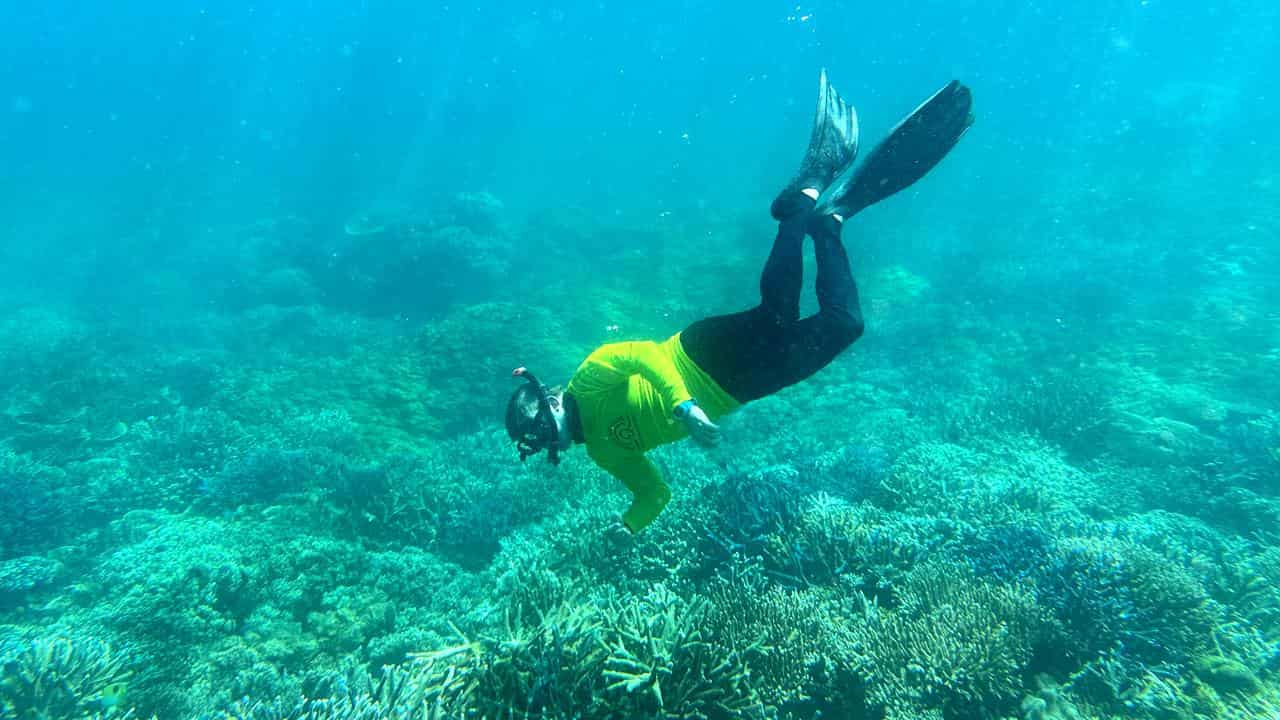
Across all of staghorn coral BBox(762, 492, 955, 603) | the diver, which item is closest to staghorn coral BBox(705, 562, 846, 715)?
staghorn coral BBox(762, 492, 955, 603)

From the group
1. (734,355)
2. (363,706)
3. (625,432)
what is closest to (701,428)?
(625,432)

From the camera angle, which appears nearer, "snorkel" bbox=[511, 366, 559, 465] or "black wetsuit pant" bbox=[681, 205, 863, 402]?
"snorkel" bbox=[511, 366, 559, 465]

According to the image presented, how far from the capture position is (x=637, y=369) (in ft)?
10.7

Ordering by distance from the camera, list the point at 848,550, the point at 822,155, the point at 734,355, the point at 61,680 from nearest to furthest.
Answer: the point at 734,355
the point at 822,155
the point at 61,680
the point at 848,550

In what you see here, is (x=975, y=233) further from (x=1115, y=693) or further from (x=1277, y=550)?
(x=1115, y=693)

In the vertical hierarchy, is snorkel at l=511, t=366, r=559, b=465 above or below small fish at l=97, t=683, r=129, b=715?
above

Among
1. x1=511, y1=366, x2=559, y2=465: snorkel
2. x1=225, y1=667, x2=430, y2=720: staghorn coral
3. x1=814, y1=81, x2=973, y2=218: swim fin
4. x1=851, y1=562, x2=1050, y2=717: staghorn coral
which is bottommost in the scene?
x1=851, y1=562, x2=1050, y2=717: staghorn coral

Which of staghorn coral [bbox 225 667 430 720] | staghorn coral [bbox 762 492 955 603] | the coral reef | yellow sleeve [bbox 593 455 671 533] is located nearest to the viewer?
staghorn coral [bbox 225 667 430 720]

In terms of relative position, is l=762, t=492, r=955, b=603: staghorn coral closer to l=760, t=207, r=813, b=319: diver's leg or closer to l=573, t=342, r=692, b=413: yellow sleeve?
l=760, t=207, r=813, b=319: diver's leg

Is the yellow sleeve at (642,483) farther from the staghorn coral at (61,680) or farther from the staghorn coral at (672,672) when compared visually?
the staghorn coral at (61,680)

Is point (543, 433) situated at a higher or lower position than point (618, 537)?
higher

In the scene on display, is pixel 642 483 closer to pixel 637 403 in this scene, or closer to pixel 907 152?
pixel 637 403

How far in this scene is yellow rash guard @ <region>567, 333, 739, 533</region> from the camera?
3.24 metres

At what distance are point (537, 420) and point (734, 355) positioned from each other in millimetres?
1312
